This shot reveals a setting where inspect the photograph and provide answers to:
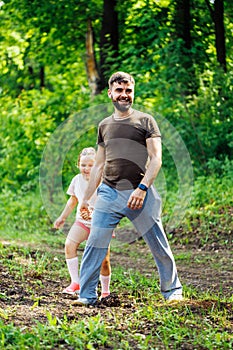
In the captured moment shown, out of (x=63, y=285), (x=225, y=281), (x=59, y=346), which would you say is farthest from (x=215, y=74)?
(x=59, y=346)

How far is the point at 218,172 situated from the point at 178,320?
8411mm

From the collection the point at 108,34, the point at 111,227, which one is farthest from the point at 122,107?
the point at 108,34

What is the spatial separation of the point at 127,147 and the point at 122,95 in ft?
1.41

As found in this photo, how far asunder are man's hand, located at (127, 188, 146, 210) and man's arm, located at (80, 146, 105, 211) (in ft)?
1.93

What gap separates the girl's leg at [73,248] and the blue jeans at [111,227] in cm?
69

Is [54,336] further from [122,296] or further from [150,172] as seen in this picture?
[122,296]

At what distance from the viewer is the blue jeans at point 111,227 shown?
5727mm

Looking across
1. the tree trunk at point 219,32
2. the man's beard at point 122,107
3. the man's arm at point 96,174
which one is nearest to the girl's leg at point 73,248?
the man's arm at point 96,174

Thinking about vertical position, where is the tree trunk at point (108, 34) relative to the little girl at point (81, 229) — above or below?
above

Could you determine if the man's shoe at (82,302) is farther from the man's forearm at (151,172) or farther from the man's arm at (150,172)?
the man's forearm at (151,172)

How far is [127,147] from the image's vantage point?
5711 millimetres

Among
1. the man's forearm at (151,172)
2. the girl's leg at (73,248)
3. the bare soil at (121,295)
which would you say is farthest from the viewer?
the girl's leg at (73,248)

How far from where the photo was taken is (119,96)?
18.7 ft

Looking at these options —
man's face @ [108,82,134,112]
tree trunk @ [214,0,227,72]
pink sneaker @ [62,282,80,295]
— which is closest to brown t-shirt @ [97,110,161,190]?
man's face @ [108,82,134,112]
